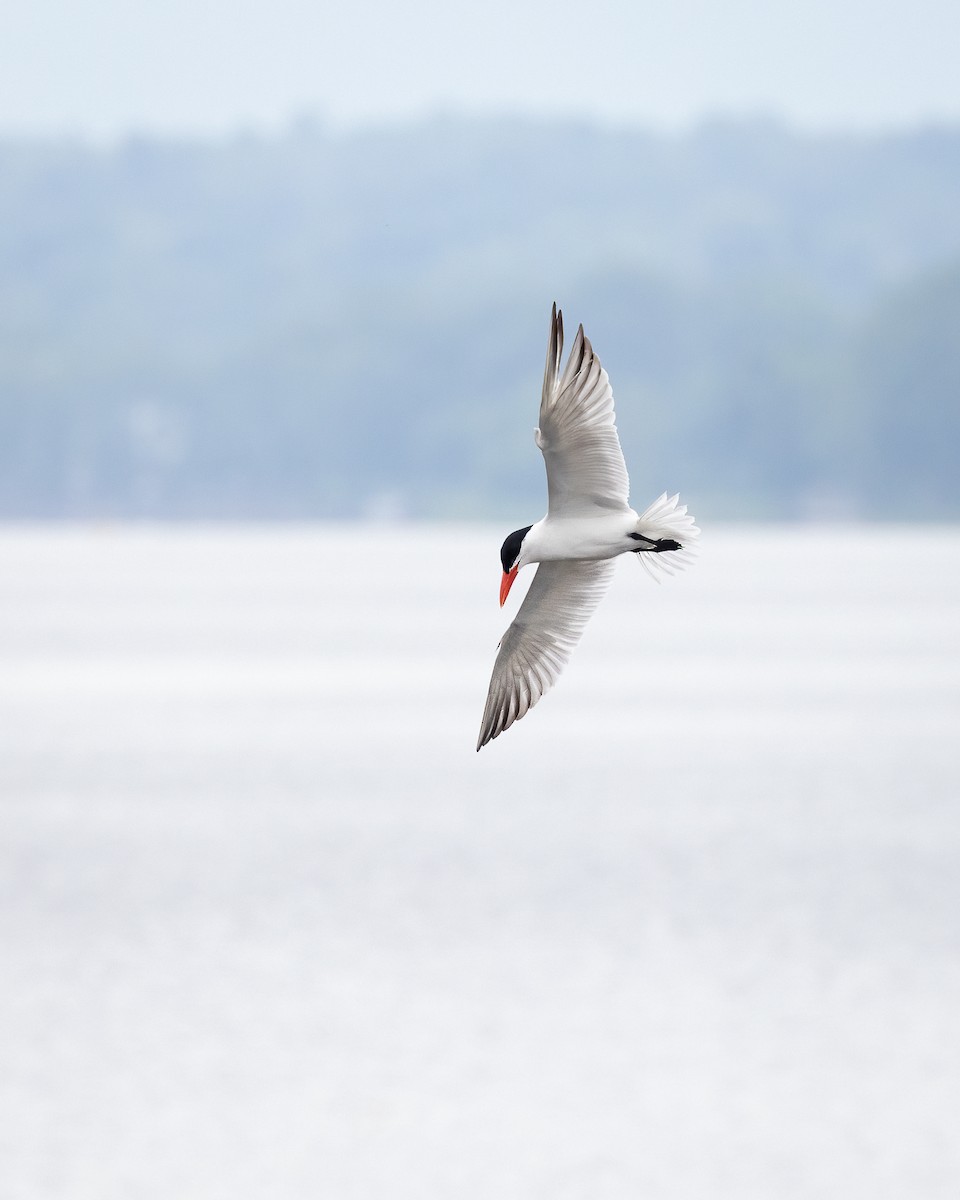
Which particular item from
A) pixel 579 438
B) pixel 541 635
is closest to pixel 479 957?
pixel 541 635

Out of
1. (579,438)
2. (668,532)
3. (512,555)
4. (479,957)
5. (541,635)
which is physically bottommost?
(479,957)

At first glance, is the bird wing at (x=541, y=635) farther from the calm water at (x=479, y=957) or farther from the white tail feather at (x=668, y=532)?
the calm water at (x=479, y=957)

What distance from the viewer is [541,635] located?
6270mm

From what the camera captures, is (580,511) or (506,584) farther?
(580,511)

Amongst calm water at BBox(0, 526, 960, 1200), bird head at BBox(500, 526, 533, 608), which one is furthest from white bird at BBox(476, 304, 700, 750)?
calm water at BBox(0, 526, 960, 1200)

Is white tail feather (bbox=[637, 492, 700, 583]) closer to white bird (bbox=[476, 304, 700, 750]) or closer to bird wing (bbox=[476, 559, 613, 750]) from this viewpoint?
white bird (bbox=[476, 304, 700, 750])

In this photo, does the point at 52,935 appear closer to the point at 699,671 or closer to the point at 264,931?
the point at 264,931

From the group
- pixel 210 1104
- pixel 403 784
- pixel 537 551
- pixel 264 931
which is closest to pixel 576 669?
pixel 403 784

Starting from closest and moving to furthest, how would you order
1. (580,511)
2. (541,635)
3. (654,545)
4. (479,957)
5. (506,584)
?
1. (506,584)
2. (654,545)
3. (580,511)
4. (541,635)
5. (479,957)

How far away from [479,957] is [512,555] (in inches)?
2072

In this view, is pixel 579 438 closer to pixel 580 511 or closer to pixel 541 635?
pixel 580 511

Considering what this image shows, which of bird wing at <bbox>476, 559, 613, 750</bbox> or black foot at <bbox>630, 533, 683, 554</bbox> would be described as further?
bird wing at <bbox>476, 559, 613, 750</bbox>

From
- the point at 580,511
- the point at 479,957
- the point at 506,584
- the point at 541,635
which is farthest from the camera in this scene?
the point at 479,957

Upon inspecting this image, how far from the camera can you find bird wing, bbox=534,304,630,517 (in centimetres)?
538
